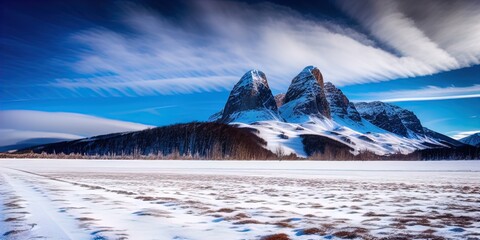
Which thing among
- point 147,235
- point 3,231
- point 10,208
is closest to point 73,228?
point 3,231

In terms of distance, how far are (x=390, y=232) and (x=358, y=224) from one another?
1136 mm

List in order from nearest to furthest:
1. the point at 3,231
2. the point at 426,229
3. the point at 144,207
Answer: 1. the point at 3,231
2. the point at 426,229
3. the point at 144,207

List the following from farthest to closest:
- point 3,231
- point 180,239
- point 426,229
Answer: point 426,229 → point 3,231 → point 180,239

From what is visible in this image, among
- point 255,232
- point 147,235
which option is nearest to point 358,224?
point 255,232

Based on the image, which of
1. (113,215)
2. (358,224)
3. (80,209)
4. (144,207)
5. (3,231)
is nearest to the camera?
(3,231)

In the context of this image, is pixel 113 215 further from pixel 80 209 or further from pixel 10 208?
pixel 10 208

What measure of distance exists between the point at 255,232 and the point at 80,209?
19.2ft

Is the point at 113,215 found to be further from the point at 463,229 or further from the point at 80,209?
the point at 463,229

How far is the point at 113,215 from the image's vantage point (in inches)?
378

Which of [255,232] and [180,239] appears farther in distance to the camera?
[255,232]

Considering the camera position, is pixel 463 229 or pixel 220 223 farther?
pixel 220 223

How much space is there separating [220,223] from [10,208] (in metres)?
6.65

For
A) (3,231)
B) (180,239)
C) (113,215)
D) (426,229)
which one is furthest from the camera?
(113,215)

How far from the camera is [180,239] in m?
6.65
